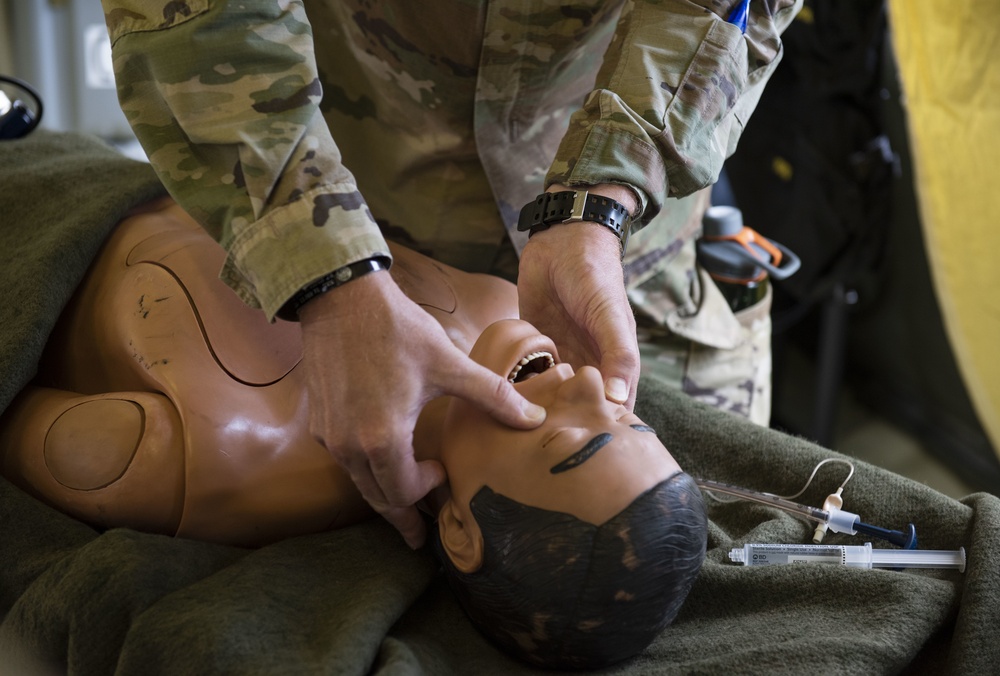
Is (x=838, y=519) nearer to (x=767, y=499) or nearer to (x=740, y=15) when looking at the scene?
(x=767, y=499)

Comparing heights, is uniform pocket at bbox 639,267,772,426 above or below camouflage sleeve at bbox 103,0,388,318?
below

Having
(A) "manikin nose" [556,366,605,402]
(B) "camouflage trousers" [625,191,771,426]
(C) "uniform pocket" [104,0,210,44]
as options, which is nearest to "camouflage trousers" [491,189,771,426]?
(B) "camouflage trousers" [625,191,771,426]

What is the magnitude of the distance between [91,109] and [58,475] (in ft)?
7.97

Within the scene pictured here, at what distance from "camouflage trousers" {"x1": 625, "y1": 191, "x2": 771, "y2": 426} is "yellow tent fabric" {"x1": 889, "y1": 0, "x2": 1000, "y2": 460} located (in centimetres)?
82

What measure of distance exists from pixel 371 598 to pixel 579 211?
537 mm

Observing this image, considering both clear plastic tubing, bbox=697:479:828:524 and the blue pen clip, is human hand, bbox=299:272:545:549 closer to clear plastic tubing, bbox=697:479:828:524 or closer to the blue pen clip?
clear plastic tubing, bbox=697:479:828:524

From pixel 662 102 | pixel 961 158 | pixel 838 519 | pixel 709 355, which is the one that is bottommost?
pixel 709 355

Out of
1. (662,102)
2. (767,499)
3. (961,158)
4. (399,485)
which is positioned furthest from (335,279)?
(961,158)

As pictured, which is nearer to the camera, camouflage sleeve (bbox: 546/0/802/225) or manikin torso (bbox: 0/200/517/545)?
manikin torso (bbox: 0/200/517/545)

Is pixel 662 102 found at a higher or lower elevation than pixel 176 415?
higher

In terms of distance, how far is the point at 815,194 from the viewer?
257 centimetres

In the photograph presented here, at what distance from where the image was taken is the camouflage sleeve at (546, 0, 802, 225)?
1.20 m

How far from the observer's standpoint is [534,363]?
1181 millimetres

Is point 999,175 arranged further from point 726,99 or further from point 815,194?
point 726,99
